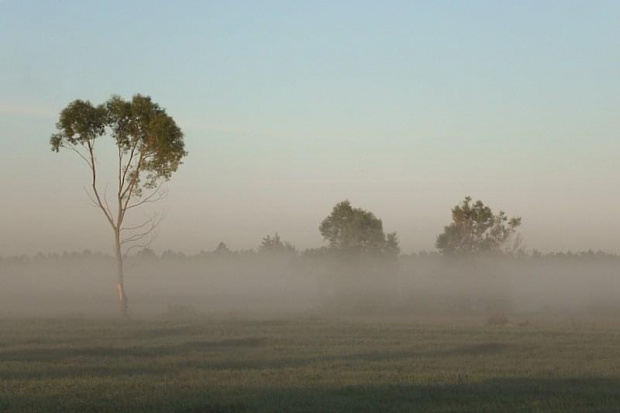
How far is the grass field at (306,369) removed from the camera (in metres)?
17.4

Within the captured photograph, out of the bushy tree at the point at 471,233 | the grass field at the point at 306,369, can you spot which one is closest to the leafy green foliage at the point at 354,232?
the bushy tree at the point at 471,233

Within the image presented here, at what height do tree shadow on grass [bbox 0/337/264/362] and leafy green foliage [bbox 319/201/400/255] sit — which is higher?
leafy green foliage [bbox 319/201/400/255]

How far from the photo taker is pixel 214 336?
33656mm

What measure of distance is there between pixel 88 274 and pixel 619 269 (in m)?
107

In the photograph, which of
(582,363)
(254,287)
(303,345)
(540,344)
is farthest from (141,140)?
(254,287)

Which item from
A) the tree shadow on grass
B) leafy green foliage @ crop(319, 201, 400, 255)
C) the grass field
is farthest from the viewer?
leafy green foliage @ crop(319, 201, 400, 255)

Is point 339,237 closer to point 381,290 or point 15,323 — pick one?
point 381,290

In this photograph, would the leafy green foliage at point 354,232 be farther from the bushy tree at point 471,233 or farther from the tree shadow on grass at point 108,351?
the tree shadow on grass at point 108,351

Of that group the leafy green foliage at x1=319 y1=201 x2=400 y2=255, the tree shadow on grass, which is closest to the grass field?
the tree shadow on grass

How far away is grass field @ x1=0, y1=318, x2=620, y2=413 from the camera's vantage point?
17438mm

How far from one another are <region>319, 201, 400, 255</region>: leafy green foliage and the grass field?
42.9 meters

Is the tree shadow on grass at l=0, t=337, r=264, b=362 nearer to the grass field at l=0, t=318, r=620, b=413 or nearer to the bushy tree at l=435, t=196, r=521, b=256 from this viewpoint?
the grass field at l=0, t=318, r=620, b=413

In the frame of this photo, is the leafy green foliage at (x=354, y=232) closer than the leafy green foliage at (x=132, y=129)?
No

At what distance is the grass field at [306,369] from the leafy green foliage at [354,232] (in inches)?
1688
